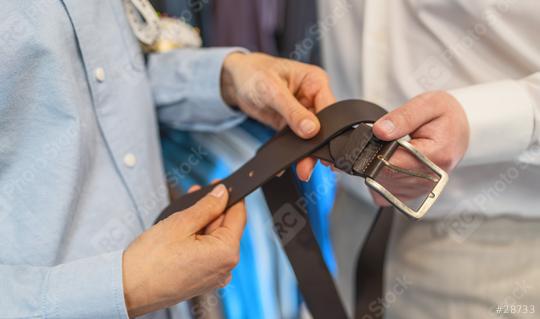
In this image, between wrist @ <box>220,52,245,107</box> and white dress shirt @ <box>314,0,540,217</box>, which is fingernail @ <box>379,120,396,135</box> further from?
wrist @ <box>220,52,245,107</box>

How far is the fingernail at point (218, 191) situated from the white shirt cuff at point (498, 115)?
26cm

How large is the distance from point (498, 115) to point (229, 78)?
324mm

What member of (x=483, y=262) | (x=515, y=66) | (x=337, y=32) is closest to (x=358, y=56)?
(x=337, y=32)

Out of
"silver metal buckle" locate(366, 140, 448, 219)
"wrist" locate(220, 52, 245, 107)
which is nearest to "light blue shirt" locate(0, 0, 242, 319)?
"wrist" locate(220, 52, 245, 107)

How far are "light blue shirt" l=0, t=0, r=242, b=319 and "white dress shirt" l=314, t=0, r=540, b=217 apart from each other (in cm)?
29

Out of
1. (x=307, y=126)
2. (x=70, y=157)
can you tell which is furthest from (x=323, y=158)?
(x=70, y=157)

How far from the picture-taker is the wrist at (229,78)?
60 centimetres

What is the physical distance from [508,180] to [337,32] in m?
0.30

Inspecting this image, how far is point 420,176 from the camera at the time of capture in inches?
16.7

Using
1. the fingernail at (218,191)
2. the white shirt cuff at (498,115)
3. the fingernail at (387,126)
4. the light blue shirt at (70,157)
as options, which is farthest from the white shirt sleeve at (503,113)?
the light blue shirt at (70,157)

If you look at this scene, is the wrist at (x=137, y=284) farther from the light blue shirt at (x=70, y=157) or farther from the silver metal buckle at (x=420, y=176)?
the silver metal buckle at (x=420, y=176)

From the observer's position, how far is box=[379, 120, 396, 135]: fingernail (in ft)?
1.39

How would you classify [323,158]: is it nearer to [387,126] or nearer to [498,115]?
[387,126]

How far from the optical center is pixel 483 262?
1.87 feet
